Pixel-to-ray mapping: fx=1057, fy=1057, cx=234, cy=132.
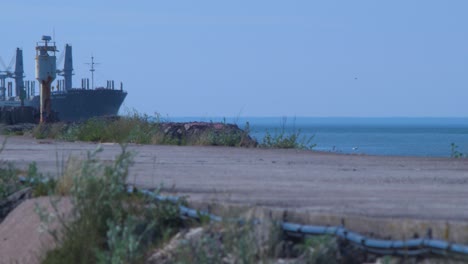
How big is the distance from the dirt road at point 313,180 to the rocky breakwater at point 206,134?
15.1 ft

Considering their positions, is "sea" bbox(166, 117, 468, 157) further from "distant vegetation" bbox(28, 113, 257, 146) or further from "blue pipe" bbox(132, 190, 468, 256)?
"blue pipe" bbox(132, 190, 468, 256)

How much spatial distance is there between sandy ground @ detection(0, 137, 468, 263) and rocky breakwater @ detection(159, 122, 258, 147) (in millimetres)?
6098

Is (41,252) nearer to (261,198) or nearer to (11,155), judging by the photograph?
(261,198)

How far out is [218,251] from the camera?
7590 mm

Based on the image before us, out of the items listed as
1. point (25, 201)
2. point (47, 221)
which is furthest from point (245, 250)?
point (25, 201)

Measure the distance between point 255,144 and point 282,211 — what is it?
1620 cm

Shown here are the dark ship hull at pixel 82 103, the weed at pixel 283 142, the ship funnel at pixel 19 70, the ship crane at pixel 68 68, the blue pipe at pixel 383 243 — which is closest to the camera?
the blue pipe at pixel 383 243

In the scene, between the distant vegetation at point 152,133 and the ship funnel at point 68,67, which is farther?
the ship funnel at point 68,67

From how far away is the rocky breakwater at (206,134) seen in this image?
24.2 metres

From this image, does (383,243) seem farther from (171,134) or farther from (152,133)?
(171,134)

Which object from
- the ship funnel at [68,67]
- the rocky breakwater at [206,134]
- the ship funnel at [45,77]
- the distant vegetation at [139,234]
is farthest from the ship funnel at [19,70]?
the distant vegetation at [139,234]

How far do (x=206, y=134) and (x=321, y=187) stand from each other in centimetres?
1386

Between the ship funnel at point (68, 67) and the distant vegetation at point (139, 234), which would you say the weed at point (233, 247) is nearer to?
the distant vegetation at point (139, 234)

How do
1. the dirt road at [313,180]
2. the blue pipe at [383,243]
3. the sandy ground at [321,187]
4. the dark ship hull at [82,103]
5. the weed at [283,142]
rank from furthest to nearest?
the dark ship hull at [82,103] < the weed at [283,142] < the dirt road at [313,180] < the sandy ground at [321,187] < the blue pipe at [383,243]
